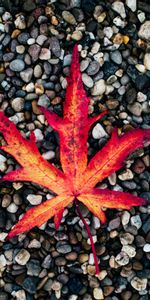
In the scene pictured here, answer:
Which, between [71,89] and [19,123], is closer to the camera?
[71,89]

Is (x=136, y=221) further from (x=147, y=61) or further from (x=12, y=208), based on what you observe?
(x=147, y=61)

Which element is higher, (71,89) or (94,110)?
(71,89)

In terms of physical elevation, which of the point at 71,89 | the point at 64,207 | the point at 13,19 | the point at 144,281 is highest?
the point at 13,19

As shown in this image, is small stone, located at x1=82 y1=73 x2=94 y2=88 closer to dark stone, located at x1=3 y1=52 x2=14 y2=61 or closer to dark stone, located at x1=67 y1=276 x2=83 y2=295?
dark stone, located at x1=3 y1=52 x2=14 y2=61

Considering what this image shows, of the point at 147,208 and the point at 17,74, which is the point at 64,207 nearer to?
the point at 147,208

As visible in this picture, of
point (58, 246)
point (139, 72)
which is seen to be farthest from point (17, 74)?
point (58, 246)

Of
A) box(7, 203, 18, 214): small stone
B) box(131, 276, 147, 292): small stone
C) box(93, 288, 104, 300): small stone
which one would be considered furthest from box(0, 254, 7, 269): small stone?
box(131, 276, 147, 292): small stone
